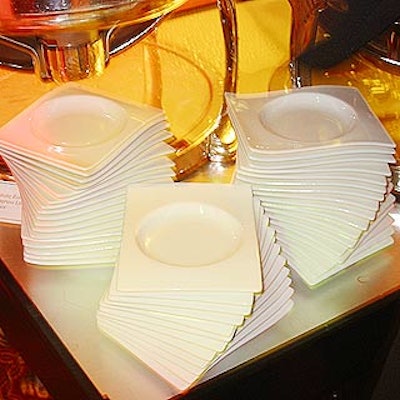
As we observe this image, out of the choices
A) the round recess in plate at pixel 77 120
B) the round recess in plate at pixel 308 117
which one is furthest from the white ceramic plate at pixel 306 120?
the round recess in plate at pixel 77 120

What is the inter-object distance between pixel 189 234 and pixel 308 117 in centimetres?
18

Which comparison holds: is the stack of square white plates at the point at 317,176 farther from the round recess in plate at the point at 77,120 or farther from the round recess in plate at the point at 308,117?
the round recess in plate at the point at 77,120

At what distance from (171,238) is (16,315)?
0.74 ft

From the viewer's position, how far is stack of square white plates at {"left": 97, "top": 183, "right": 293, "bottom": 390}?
59 centimetres

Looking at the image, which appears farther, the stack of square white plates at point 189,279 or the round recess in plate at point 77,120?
the round recess in plate at point 77,120

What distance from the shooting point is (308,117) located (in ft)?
2.41

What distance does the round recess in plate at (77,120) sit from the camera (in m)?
0.71

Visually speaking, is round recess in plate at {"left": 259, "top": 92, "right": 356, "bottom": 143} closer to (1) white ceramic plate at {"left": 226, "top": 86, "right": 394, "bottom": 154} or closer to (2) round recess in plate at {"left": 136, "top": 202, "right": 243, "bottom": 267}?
(1) white ceramic plate at {"left": 226, "top": 86, "right": 394, "bottom": 154}

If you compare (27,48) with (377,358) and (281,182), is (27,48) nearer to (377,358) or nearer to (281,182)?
(281,182)

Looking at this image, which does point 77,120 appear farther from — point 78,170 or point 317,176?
point 317,176

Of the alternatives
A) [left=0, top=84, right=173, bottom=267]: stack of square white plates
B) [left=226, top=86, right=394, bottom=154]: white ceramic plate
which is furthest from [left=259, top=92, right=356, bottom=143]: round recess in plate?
[left=0, top=84, right=173, bottom=267]: stack of square white plates

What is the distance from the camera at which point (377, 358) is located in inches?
32.2

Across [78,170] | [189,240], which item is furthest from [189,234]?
[78,170]

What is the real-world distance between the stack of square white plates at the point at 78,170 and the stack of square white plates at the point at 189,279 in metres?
0.04
